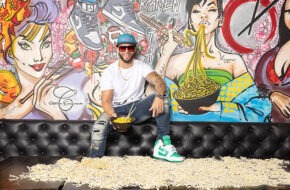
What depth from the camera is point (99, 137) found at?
3.15m

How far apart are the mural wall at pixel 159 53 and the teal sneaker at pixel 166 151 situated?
1.78 feet

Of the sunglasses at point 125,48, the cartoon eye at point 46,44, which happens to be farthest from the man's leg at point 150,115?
the cartoon eye at point 46,44

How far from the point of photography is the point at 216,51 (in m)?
3.56

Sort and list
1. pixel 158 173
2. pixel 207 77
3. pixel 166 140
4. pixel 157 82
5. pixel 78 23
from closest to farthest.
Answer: pixel 158 173 < pixel 166 140 < pixel 157 82 < pixel 78 23 < pixel 207 77

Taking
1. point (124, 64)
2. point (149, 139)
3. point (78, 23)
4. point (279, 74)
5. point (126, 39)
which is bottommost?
point (149, 139)

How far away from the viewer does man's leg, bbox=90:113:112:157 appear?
3145mm

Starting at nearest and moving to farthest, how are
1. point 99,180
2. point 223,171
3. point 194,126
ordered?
point 99,180 → point 223,171 → point 194,126

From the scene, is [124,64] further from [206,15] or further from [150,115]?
[206,15]

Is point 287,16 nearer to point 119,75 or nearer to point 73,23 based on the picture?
point 119,75

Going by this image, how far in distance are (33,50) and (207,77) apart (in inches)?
74.8

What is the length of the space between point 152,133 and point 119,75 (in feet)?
2.25

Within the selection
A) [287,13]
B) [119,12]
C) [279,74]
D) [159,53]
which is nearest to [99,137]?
[159,53]

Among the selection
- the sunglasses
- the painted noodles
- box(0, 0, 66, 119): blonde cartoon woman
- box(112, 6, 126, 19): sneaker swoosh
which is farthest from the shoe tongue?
box(112, 6, 126, 19): sneaker swoosh

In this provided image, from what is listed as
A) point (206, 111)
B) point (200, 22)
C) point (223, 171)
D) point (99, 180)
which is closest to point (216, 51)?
point (200, 22)
